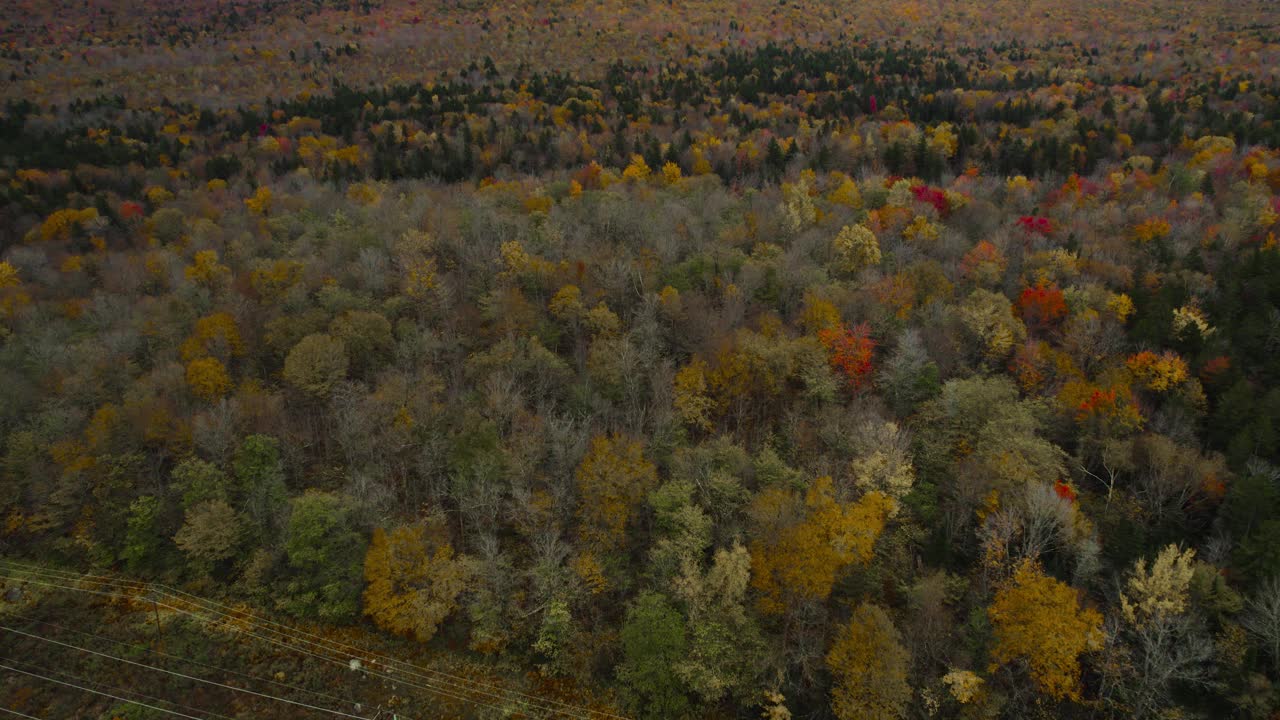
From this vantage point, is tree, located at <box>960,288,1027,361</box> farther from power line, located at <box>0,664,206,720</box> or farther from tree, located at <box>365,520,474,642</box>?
power line, located at <box>0,664,206,720</box>

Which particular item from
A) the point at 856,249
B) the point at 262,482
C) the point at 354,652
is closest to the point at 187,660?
the point at 354,652

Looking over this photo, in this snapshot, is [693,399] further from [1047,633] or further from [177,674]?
[177,674]

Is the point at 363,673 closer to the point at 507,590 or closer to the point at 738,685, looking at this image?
the point at 507,590

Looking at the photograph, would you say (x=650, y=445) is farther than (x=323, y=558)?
Yes

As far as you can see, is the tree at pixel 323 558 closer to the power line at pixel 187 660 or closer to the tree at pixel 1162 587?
the power line at pixel 187 660

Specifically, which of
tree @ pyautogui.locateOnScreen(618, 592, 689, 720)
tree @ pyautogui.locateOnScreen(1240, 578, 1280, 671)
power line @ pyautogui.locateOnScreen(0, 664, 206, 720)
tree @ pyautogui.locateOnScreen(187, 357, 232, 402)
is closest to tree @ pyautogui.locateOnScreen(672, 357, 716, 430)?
tree @ pyautogui.locateOnScreen(618, 592, 689, 720)

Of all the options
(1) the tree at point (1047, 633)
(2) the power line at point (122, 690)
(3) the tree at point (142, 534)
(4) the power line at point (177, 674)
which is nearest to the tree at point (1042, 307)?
(1) the tree at point (1047, 633)
